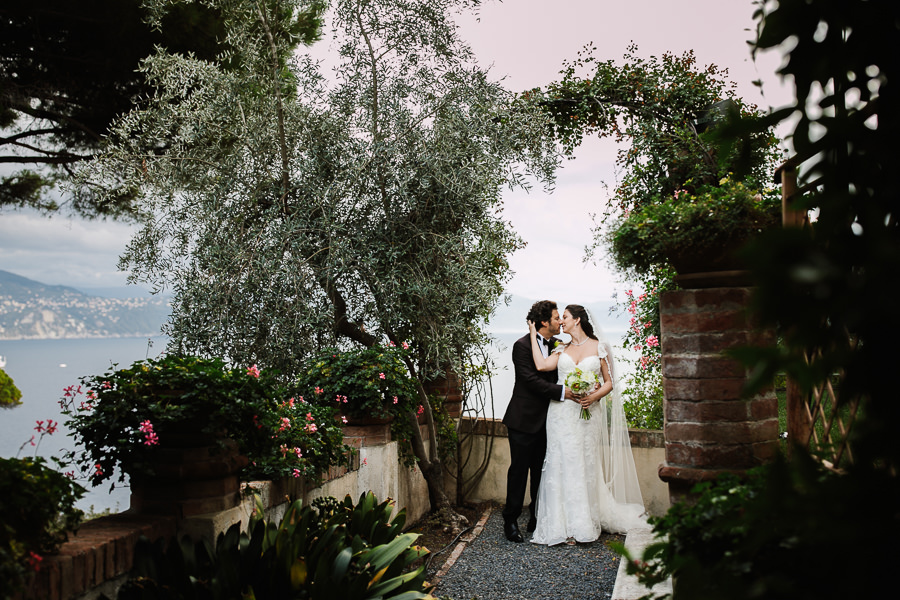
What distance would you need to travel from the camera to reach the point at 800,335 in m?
0.65

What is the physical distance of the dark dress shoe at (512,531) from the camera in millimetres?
5523

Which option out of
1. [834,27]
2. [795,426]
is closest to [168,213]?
[795,426]

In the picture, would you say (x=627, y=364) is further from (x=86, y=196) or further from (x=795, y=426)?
(x=86, y=196)

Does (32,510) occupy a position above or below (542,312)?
below

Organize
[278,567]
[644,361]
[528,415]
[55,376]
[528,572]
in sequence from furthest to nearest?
[644,361] → [528,415] → [528,572] → [55,376] → [278,567]

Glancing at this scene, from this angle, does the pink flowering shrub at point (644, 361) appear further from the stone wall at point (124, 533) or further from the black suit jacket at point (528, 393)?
the stone wall at point (124, 533)

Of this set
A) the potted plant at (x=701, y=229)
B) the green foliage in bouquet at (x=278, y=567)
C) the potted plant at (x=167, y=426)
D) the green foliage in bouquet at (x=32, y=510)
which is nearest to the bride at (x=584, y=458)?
the green foliage in bouquet at (x=278, y=567)

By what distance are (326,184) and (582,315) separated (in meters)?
2.62

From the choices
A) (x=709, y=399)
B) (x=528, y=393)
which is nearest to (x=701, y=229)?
(x=709, y=399)

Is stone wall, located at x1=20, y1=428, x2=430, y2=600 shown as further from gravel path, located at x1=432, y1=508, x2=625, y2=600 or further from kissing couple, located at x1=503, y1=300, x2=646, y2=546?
kissing couple, located at x1=503, y1=300, x2=646, y2=546

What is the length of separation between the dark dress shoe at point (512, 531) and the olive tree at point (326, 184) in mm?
1681

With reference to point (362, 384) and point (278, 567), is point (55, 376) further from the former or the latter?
point (278, 567)

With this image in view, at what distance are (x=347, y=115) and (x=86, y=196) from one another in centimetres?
→ 456

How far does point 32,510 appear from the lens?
195 cm
